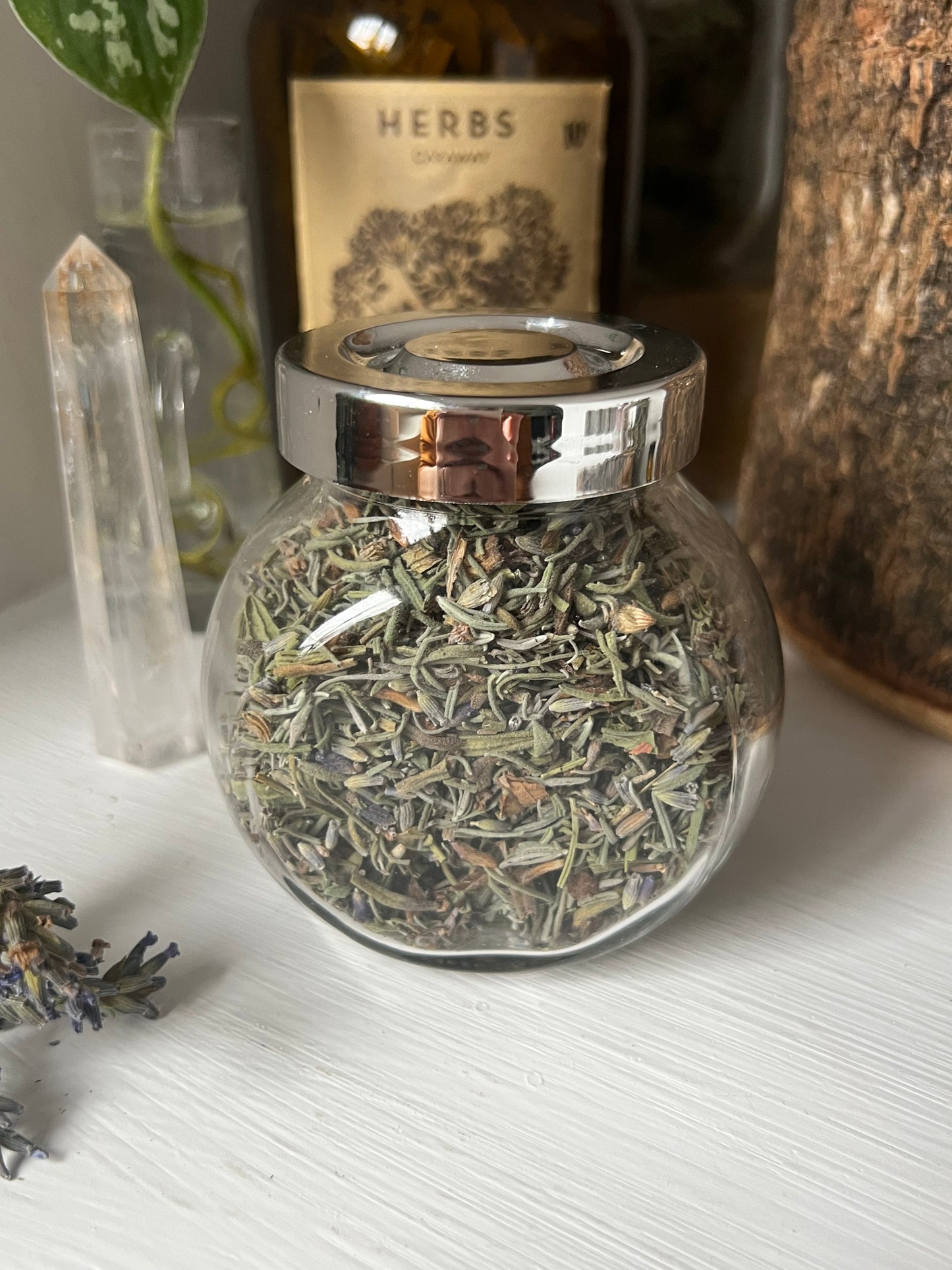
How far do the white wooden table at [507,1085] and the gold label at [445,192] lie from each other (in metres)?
0.32

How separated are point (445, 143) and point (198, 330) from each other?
0.16 meters

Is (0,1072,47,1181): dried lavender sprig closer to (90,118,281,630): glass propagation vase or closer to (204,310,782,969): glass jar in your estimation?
(204,310,782,969): glass jar

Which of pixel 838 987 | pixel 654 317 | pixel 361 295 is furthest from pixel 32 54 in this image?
pixel 838 987

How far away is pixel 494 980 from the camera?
16.1 inches

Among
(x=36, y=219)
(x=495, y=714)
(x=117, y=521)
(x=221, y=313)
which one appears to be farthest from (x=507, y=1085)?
(x=36, y=219)

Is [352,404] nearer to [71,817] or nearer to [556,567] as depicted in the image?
[556,567]

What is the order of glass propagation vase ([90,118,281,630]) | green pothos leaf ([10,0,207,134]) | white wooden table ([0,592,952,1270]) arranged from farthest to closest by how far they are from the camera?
1. glass propagation vase ([90,118,281,630])
2. green pothos leaf ([10,0,207,134])
3. white wooden table ([0,592,952,1270])

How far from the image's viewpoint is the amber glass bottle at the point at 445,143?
548mm

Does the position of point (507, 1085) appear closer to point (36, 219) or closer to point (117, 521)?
point (117, 521)

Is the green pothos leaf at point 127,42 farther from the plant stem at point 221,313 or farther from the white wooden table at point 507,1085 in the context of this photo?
the white wooden table at point 507,1085

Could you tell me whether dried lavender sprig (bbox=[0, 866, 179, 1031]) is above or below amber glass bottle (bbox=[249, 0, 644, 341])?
below

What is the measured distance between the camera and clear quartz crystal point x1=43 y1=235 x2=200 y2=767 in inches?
18.1

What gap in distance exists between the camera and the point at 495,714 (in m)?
0.34

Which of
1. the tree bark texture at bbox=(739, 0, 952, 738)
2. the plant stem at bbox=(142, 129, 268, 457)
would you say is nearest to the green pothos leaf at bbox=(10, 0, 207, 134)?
the plant stem at bbox=(142, 129, 268, 457)
